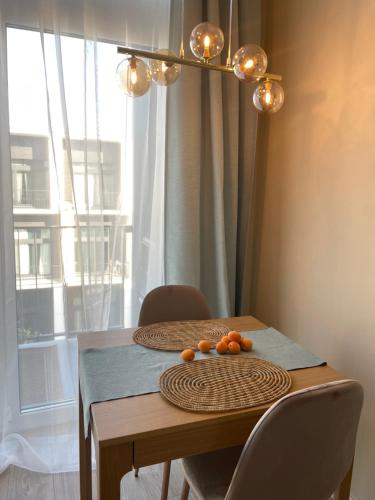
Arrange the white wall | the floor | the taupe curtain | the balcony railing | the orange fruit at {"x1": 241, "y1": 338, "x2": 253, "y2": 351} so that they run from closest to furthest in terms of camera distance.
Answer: the orange fruit at {"x1": 241, "y1": 338, "x2": 253, "y2": 351} → the white wall → the floor → the balcony railing → the taupe curtain

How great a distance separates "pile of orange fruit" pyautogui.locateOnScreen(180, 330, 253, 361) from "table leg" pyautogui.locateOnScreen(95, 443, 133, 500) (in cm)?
42

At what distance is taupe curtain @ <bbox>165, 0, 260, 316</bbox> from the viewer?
6.80 feet

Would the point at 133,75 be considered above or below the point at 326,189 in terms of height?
above

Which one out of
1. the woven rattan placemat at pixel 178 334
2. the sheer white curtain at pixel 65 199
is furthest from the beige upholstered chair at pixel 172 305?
the sheer white curtain at pixel 65 199

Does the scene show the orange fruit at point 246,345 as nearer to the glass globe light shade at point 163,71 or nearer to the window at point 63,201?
the window at point 63,201

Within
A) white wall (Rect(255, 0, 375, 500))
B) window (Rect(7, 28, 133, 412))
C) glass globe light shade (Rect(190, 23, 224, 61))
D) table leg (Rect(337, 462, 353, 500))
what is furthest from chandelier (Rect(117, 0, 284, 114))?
table leg (Rect(337, 462, 353, 500))

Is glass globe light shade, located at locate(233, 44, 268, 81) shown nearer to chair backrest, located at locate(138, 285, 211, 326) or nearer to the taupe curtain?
the taupe curtain

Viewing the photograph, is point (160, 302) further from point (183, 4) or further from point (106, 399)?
point (183, 4)

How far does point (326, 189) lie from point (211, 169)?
2.23 ft

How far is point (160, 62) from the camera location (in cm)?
137

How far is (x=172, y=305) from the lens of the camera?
189cm

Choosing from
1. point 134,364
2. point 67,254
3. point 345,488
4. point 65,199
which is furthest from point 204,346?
point 65,199

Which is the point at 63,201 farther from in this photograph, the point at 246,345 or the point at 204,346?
the point at 246,345

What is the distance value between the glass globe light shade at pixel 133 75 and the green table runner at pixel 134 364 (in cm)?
96
